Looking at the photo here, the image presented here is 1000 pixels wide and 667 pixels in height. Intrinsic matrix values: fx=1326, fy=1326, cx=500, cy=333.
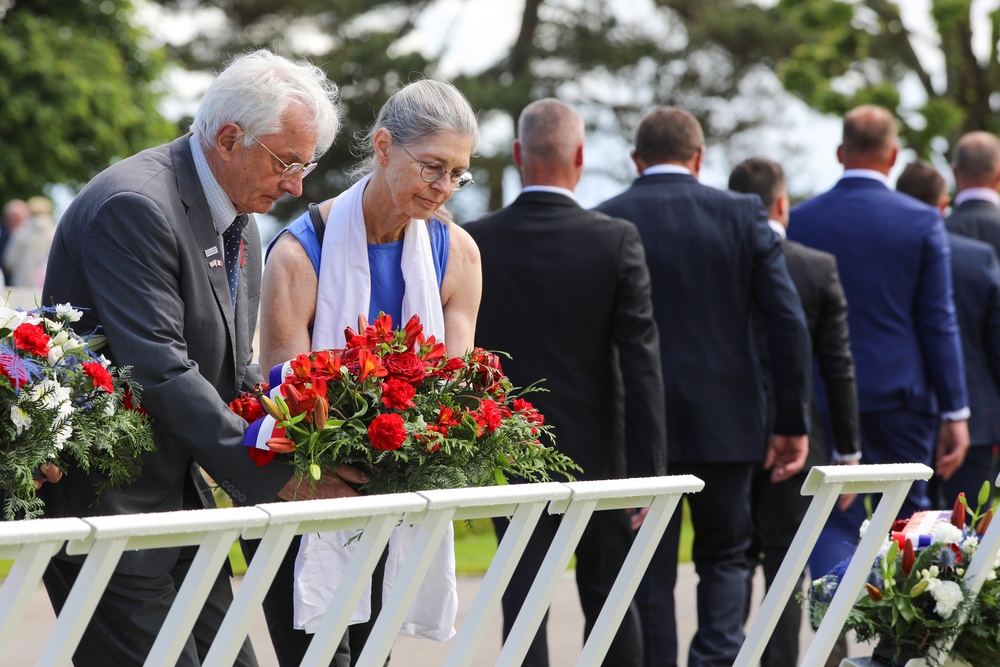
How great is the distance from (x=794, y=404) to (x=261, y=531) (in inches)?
131

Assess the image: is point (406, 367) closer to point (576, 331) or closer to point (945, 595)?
point (945, 595)

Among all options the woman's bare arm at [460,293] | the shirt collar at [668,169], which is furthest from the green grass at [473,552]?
the woman's bare arm at [460,293]

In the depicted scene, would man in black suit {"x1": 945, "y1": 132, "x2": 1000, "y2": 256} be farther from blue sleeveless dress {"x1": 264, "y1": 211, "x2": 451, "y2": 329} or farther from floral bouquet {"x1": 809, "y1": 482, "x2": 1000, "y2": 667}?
blue sleeveless dress {"x1": 264, "y1": 211, "x2": 451, "y2": 329}

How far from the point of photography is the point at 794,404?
5.09 m

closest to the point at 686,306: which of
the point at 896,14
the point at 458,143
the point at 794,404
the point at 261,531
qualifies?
the point at 794,404

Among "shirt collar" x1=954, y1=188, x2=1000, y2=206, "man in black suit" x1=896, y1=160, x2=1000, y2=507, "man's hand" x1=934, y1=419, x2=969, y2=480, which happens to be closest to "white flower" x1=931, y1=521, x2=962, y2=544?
"man's hand" x1=934, y1=419, x2=969, y2=480

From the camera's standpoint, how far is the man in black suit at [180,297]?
2.82m

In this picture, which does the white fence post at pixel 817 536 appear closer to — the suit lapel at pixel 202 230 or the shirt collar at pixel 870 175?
the suit lapel at pixel 202 230

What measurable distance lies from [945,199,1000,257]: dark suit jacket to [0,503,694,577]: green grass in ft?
7.19

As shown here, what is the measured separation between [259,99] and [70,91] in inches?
860

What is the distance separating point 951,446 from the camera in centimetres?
592

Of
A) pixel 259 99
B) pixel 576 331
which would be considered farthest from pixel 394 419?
pixel 576 331

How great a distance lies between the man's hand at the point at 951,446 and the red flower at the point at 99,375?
13.9 ft

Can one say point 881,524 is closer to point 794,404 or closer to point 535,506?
point 535,506
